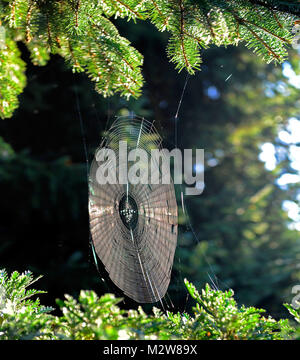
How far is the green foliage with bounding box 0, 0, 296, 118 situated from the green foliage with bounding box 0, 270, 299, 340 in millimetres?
580

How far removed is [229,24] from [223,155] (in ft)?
13.6

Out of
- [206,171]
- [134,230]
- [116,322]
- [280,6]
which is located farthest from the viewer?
[206,171]

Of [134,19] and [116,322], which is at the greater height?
[134,19]

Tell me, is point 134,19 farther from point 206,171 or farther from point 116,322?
point 206,171

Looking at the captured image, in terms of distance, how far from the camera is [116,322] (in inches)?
20.9

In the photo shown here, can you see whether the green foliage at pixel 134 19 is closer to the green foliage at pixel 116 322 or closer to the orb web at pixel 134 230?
the orb web at pixel 134 230

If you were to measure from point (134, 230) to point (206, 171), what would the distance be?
3.37 m

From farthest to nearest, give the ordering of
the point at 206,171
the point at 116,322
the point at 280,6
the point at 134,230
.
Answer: the point at 206,171 < the point at 134,230 < the point at 280,6 < the point at 116,322

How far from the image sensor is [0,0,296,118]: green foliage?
77 cm

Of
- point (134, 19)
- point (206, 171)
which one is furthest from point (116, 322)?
point (206, 171)

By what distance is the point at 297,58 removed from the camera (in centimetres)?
324

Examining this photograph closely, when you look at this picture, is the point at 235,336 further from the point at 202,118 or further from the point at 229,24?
the point at 202,118

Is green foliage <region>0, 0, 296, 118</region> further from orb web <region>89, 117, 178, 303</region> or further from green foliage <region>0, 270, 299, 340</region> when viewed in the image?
green foliage <region>0, 270, 299, 340</region>

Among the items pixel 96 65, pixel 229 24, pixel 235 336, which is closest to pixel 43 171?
pixel 96 65
